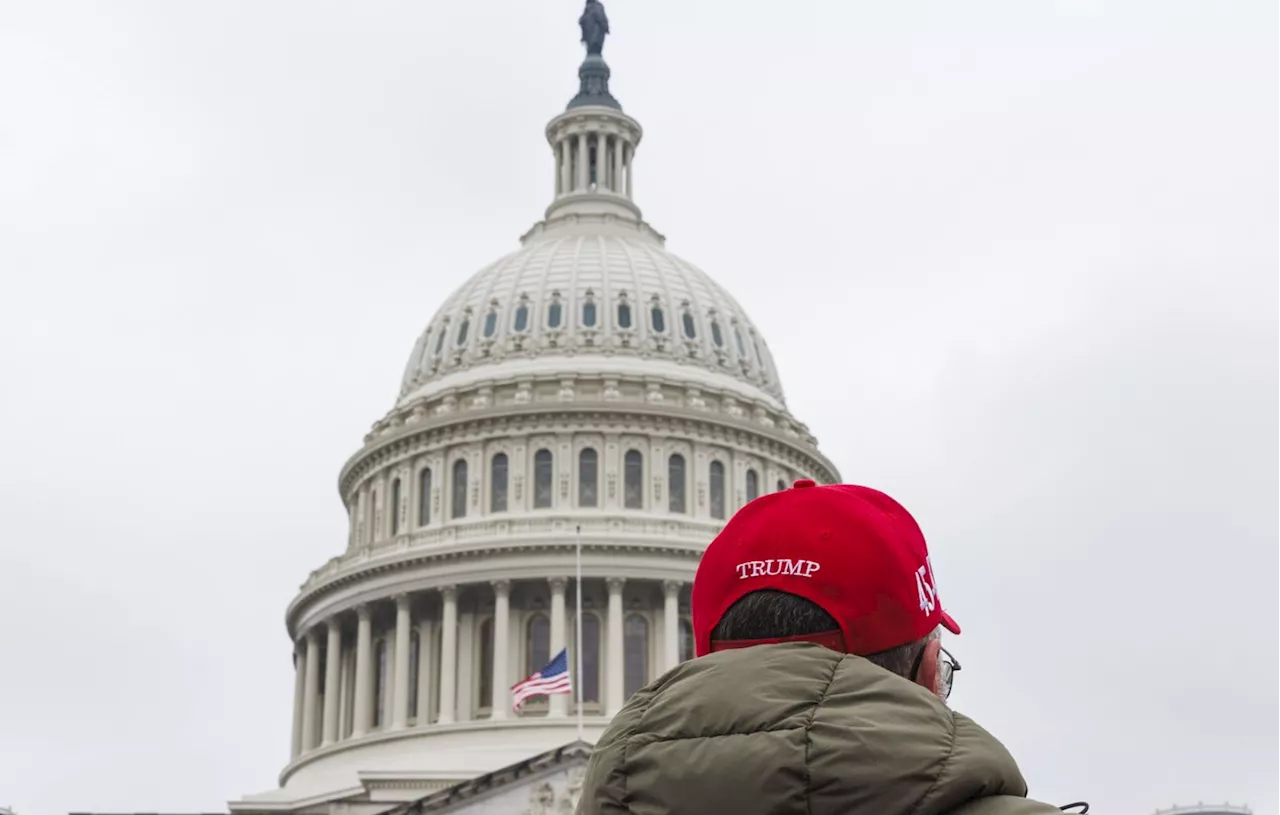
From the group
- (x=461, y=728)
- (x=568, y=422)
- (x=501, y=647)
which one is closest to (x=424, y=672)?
(x=501, y=647)

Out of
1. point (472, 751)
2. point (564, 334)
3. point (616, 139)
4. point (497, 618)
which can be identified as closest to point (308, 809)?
point (472, 751)

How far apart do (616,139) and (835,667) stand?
96.8 meters

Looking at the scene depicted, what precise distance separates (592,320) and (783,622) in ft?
282

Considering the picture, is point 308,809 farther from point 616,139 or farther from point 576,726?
point 616,139

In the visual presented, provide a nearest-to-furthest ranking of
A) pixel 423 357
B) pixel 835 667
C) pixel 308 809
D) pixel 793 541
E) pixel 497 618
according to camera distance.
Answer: pixel 835 667 → pixel 793 541 → pixel 308 809 → pixel 497 618 → pixel 423 357

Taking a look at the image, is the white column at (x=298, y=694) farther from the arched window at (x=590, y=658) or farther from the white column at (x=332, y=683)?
the arched window at (x=590, y=658)

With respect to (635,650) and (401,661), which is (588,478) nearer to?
(635,650)

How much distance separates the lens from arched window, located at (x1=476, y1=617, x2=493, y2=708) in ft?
261

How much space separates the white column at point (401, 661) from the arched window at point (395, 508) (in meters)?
5.36

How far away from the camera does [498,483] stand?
278 ft

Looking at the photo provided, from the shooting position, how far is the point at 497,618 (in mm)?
79375

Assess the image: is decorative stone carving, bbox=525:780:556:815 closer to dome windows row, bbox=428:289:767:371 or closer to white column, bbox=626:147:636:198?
dome windows row, bbox=428:289:767:371

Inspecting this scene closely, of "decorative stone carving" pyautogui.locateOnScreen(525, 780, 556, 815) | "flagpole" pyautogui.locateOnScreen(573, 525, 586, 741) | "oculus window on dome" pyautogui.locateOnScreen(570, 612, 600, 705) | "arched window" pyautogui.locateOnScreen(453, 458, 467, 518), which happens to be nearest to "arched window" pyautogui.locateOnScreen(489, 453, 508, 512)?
"arched window" pyautogui.locateOnScreen(453, 458, 467, 518)

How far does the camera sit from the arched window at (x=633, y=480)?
84.0m
